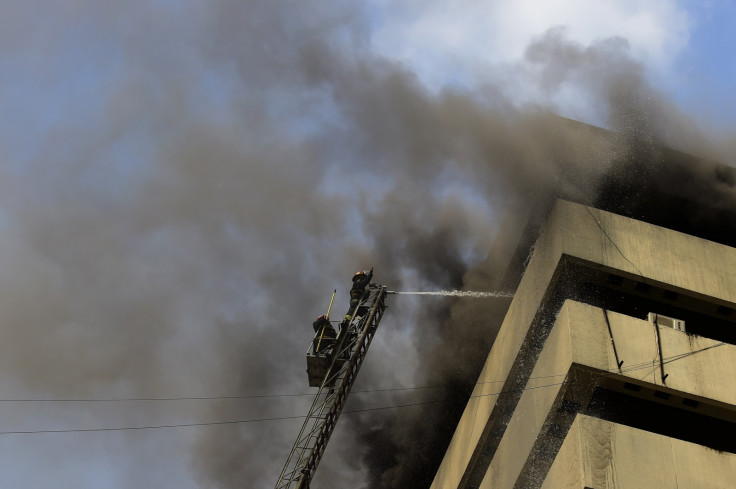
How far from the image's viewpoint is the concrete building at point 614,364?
1808cm

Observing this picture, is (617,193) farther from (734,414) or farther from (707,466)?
(707,466)

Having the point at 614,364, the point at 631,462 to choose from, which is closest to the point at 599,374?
the point at 614,364

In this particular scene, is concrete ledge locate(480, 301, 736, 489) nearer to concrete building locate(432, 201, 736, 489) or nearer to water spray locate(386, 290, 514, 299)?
concrete building locate(432, 201, 736, 489)

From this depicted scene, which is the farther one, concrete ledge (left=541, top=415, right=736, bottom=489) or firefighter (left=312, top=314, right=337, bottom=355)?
firefighter (left=312, top=314, right=337, bottom=355)

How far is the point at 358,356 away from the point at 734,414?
9.40 m

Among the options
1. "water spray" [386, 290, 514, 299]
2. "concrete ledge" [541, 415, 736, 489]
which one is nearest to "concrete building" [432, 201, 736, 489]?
"concrete ledge" [541, 415, 736, 489]

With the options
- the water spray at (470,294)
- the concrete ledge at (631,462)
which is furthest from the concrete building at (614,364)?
the water spray at (470,294)

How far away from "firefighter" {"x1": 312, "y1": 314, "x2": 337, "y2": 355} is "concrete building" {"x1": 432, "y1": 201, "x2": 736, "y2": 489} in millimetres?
4379

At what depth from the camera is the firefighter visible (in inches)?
967

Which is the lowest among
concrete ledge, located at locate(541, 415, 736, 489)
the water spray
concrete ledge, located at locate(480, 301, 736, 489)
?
concrete ledge, located at locate(541, 415, 736, 489)

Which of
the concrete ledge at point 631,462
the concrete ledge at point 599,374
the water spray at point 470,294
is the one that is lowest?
the concrete ledge at point 631,462

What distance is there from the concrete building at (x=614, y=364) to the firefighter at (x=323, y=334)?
4379 millimetres

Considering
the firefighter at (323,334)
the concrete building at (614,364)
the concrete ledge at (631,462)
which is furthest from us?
the firefighter at (323,334)

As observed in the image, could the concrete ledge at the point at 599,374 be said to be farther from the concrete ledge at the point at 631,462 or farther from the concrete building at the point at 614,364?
the concrete ledge at the point at 631,462
